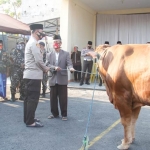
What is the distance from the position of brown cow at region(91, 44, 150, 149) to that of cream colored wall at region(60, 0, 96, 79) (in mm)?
7951

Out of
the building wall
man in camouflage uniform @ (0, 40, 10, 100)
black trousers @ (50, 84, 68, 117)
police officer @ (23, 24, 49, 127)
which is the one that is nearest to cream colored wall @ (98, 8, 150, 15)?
the building wall

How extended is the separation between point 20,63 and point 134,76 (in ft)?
16.2

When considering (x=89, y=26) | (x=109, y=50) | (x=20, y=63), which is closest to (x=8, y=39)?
(x=89, y=26)

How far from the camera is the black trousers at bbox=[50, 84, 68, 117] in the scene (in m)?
5.84

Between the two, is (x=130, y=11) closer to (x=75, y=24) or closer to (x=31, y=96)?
(x=75, y=24)

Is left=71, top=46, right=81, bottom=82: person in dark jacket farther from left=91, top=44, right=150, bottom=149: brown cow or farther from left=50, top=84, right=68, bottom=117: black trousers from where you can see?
left=91, top=44, right=150, bottom=149: brown cow

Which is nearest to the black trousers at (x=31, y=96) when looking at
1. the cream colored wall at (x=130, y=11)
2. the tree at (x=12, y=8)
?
the cream colored wall at (x=130, y=11)

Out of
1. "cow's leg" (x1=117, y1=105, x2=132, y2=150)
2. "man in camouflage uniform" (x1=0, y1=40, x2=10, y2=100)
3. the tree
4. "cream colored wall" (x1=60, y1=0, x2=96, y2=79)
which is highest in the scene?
the tree

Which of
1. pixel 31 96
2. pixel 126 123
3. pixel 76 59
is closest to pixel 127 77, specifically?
pixel 126 123

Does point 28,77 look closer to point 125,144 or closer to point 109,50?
point 109,50

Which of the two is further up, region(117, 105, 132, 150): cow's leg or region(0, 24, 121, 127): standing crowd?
region(0, 24, 121, 127): standing crowd

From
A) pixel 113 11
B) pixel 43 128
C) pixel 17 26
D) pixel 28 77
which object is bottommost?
pixel 43 128

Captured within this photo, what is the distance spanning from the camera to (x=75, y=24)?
12719mm

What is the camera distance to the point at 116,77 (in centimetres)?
376
